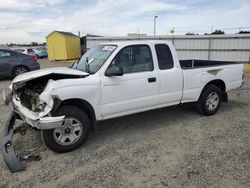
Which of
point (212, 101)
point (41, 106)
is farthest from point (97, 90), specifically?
point (212, 101)

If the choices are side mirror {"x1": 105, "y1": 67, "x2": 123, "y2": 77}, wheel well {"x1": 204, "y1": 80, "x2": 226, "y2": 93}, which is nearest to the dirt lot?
wheel well {"x1": 204, "y1": 80, "x2": 226, "y2": 93}

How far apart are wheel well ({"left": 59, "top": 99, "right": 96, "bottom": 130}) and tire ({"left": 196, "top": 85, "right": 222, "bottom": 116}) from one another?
2.70 metres

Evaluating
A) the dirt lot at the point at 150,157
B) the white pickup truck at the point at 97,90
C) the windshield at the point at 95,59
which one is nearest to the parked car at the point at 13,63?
the dirt lot at the point at 150,157

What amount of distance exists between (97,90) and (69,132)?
838 mm

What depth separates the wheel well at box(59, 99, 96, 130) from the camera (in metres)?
3.94

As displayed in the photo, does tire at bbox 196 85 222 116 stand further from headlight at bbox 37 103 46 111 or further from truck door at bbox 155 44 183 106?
headlight at bbox 37 103 46 111

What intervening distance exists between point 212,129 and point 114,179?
2.60m

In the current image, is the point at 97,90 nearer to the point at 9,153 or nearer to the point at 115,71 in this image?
the point at 115,71

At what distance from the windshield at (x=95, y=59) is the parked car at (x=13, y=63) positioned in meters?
7.32

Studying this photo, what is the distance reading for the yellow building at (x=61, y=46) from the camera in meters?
26.3

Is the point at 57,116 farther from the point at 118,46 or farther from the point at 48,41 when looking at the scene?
the point at 48,41

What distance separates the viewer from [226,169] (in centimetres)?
338

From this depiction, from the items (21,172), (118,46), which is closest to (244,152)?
(118,46)

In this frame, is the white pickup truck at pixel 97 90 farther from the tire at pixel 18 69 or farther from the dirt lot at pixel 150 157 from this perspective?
the tire at pixel 18 69
